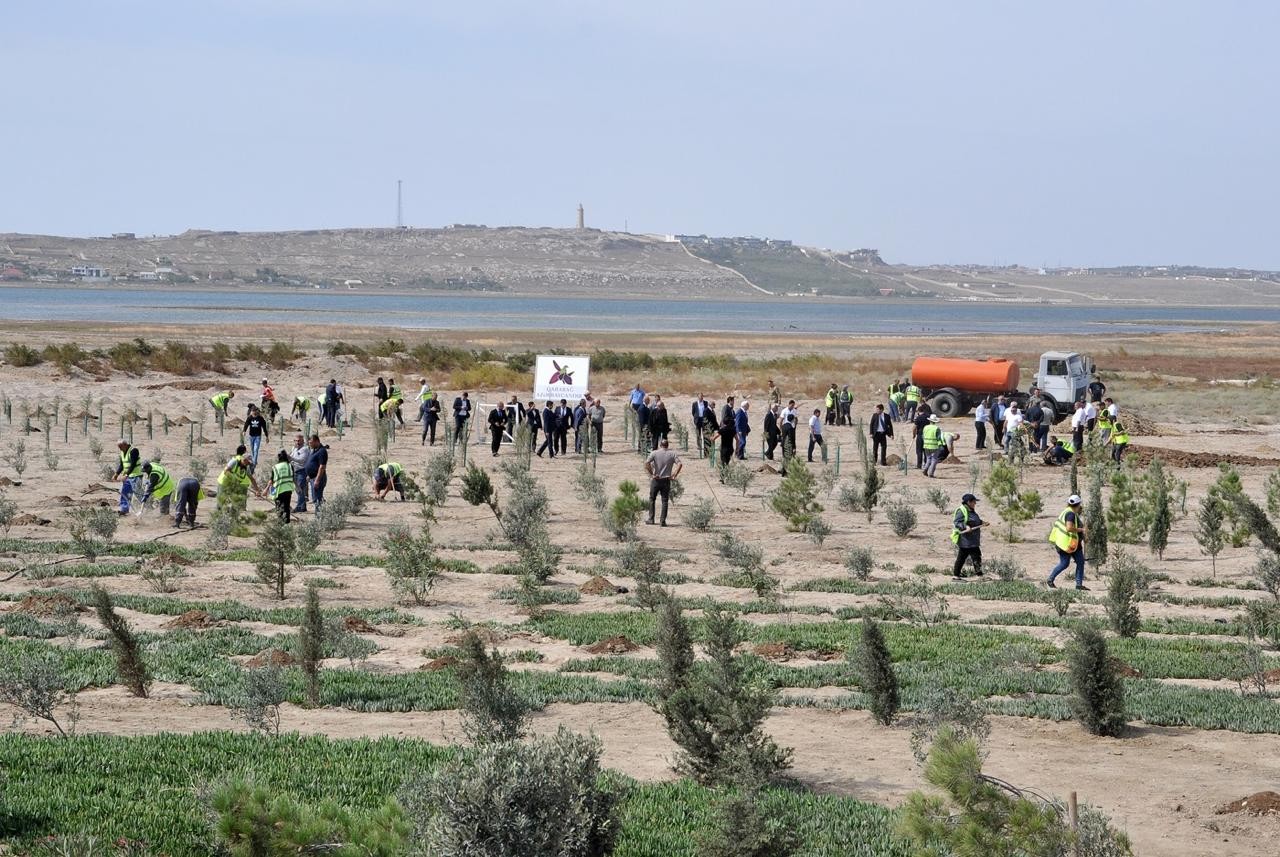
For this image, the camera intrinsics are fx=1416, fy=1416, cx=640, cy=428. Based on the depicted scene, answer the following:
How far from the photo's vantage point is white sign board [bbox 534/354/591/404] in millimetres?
33875

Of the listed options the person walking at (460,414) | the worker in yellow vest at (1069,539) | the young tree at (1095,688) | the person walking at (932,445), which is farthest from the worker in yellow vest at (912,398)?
the young tree at (1095,688)

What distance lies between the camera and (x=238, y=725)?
11.1 meters

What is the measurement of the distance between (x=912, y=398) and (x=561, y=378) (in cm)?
Answer: 1045

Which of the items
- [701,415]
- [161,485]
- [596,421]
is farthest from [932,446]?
[161,485]

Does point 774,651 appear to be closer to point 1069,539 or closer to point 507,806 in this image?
point 1069,539

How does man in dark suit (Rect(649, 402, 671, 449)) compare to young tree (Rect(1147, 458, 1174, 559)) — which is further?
man in dark suit (Rect(649, 402, 671, 449))

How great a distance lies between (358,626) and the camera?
15.3 meters

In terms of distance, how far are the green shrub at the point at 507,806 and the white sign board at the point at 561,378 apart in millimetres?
27159

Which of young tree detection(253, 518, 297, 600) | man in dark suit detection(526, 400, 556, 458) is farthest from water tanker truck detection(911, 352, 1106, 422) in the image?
young tree detection(253, 518, 297, 600)

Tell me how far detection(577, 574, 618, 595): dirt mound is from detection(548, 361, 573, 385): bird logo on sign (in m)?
15.9

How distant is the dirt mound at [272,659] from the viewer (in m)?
13.2

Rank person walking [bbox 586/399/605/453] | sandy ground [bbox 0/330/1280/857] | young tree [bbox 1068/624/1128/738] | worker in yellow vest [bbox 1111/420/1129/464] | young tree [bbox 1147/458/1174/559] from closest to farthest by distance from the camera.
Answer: sandy ground [bbox 0/330/1280/857]
young tree [bbox 1068/624/1128/738]
young tree [bbox 1147/458/1174/559]
worker in yellow vest [bbox 1111/420/1129/464]
person walking [bbox 586/399/605/453]

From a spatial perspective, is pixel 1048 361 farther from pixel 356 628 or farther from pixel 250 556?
pixel 356 628

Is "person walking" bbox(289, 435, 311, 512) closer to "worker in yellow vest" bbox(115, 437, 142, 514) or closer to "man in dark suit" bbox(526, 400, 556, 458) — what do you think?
"worker in yellow vest" bbox(115, 437, 142, 514)
